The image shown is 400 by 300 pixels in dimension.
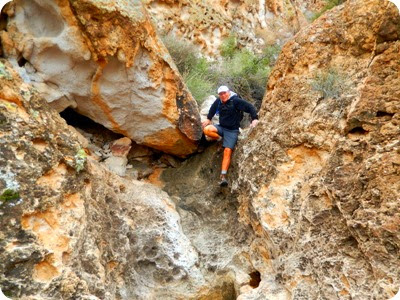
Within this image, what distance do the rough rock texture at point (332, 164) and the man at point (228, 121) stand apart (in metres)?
0.31

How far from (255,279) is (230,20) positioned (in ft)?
21.9

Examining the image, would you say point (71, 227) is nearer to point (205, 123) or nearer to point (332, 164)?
point (332, 164)

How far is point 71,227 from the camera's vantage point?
367cm

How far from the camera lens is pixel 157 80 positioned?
5.21 meters

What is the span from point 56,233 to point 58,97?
212 cm

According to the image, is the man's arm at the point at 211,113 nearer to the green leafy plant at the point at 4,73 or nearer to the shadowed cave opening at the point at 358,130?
the shadowed cave opening at the point at 358,130

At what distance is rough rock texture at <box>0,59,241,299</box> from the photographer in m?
3.28

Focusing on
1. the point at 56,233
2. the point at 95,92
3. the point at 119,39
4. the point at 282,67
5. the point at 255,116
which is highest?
the point at 119,39

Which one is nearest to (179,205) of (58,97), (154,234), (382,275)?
(154,234)

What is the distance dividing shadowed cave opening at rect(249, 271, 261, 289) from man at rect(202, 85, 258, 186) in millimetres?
1259

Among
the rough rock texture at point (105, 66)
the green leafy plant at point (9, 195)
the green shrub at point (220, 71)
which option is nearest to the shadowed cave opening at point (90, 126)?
the rough rock texture at point (105, 66)

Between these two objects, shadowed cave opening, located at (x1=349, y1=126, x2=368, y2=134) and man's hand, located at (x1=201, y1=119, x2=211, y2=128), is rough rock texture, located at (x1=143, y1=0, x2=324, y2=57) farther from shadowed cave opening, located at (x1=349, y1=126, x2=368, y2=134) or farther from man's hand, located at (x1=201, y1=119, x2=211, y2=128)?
shadowed cave opening, located at (x1=349, y1=126, x2=368, y2=134)

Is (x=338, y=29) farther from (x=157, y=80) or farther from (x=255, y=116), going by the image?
(x=157, y=80)

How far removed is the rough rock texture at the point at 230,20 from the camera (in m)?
8.47
